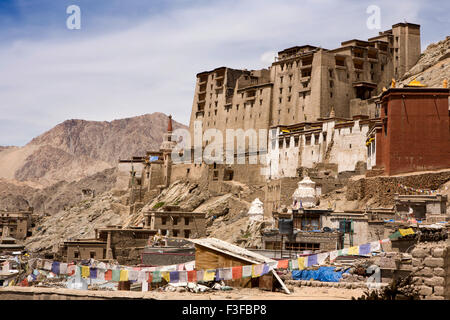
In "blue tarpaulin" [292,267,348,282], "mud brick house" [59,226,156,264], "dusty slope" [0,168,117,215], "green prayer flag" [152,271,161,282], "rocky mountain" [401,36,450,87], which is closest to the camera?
"green prayer flag" [152,271,161,282]

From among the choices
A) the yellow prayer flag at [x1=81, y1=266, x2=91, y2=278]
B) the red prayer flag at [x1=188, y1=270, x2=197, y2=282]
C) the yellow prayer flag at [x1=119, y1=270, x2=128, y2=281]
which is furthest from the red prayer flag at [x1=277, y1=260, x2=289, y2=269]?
the yellow prayer flag at [x1=81, y1=266, x2=91, y2=278]

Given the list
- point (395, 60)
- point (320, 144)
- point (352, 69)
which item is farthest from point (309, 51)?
point (320, 144)

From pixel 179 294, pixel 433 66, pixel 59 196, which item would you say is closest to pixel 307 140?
pixel 433 66

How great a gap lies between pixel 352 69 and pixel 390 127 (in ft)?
101

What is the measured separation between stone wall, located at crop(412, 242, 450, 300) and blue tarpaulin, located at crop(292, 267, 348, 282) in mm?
4684

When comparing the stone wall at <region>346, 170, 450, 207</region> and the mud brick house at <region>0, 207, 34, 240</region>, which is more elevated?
the stone wall at <region>346, 170, 450, 207</region>

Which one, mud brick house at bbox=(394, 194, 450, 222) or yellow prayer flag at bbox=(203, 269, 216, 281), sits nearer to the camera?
yellow prayer flag at bbox=(203, 269, 216, 281)

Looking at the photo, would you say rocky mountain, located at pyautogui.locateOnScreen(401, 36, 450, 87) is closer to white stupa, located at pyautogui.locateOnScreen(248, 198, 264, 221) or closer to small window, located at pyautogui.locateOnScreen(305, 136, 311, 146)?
small window, located at pyautogui.locateOnScreen(305, 136, 311, 146)

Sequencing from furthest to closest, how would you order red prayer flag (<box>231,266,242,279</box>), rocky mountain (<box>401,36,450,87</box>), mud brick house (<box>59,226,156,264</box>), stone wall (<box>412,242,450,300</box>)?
rocky mountain (<box>401,36,450,87</box>), mud brick house (<box>59,226,156,264</box>), red prayer flag (<box>231,266,242,279</box>), stone wall (<box>412,242,450,300</box>)

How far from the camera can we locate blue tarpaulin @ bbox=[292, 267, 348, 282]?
66.3 feet

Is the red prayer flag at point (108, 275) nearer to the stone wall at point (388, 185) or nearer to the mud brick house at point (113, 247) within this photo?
the mud brick house at point (113, 247)

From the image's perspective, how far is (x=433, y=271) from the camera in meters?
15.4

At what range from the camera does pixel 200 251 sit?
2069 centimetres

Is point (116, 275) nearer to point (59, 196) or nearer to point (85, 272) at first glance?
point (85, 272)
